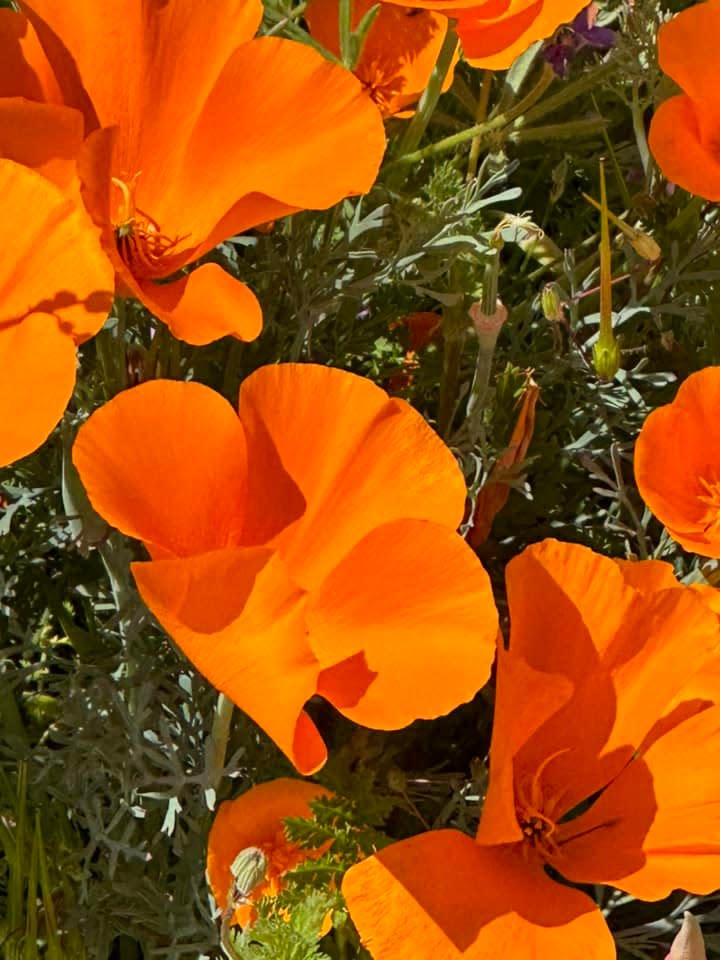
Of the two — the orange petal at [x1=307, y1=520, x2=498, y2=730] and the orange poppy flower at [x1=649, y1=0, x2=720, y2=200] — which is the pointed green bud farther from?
the orange poppy flower at [x1=649, y1=0, x2=720, y2=200]

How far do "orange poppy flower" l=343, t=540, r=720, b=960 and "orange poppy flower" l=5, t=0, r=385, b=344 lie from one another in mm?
289

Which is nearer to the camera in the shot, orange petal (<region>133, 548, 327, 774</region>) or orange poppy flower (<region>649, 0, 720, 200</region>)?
orange petal (<region>133, 548, 327, 774</region>)

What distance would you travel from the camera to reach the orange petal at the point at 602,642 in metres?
0.82

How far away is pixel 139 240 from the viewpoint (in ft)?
2.81

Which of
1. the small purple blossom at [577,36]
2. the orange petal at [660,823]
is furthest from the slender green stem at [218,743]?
the small purple blossom at [577,36]

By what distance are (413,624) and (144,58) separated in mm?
431

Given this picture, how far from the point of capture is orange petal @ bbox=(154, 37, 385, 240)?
2.66 feet

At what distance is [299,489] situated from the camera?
0.80 m

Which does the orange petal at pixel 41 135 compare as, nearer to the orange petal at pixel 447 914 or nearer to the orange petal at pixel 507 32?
the orange petal at pixel 507 32

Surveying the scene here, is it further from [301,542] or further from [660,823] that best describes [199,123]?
[660,823]

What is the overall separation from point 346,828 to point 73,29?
1.84ft

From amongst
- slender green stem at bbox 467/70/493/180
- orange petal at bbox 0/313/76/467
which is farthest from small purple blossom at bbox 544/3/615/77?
orange petal at bbox 0/313/76/467

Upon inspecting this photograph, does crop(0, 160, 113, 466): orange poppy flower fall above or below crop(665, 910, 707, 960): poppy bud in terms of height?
above

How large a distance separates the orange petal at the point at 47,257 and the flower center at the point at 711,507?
52 cm
